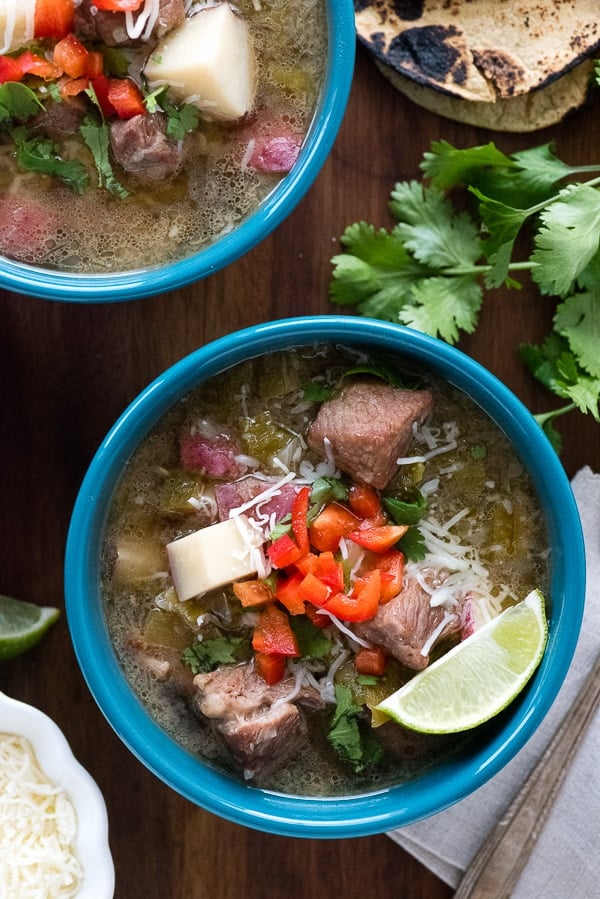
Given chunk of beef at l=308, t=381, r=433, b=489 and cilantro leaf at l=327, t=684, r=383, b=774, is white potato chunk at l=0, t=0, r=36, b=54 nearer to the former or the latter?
chunk of beef at l=308, t=381, r=433, b=489

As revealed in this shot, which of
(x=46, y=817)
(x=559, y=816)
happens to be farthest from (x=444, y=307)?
(x=46, y=817)

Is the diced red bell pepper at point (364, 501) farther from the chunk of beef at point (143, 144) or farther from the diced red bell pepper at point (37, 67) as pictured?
the diced red bell pepper at point (37, 67)

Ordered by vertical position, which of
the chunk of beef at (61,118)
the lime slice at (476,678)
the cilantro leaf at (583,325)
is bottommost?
the lime slice at (476,678)

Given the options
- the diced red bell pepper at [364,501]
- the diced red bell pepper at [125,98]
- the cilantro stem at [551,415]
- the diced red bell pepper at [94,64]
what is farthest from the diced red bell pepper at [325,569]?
the diced red bell pepper at [94,64]

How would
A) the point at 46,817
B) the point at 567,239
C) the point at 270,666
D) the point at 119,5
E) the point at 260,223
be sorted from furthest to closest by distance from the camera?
1. the point at 46,817
2. the point at 567,239
3. the point at 270,666
4. the point at 260,223
5. the point at 119,5

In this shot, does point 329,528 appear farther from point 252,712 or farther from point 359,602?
point 252,712

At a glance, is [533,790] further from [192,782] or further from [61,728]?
[61,728]

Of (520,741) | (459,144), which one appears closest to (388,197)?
(459,144)
